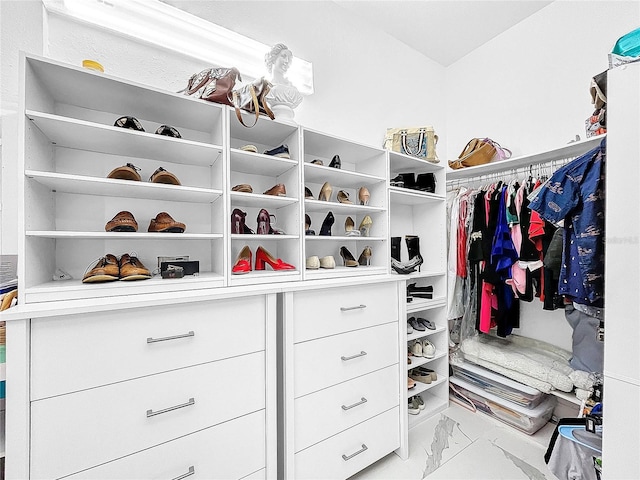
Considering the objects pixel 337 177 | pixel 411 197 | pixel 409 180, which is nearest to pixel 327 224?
pixel 337 177

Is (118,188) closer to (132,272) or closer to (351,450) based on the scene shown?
(132,272)

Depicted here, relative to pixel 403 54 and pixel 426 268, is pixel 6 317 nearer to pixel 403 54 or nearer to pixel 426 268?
pixel 426 268

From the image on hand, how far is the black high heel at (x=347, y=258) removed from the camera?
1724 millimetres

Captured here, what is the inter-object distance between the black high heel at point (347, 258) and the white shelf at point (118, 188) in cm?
85

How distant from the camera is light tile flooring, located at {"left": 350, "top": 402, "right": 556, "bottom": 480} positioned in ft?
4.96

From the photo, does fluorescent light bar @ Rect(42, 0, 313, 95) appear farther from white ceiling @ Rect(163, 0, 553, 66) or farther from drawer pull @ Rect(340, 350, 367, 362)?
drawer pull @ Rect(340, 350, 367, 362)

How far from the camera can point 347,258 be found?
182 centimetres

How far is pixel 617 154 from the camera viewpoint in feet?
3.24

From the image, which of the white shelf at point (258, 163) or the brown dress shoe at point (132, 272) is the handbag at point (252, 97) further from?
the brown dress shoe at point (132, 272)

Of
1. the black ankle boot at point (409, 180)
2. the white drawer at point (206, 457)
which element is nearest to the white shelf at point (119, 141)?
the white drawer at point (206, 457)

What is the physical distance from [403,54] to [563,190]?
1.71 metres

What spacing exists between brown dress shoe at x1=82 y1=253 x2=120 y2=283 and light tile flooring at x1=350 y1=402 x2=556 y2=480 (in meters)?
1.54

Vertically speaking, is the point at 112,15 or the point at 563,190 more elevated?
the point at 112,15

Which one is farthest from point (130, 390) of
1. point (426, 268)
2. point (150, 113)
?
point (426, 268)
